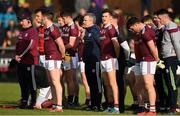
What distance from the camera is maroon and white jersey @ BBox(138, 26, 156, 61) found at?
614 inches

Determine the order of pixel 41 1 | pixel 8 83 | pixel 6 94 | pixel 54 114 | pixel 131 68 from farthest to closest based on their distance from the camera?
pixel 41 1 → pixel 8 83 → pixel 6 94 → pixel 131 68 → pixel 54 114

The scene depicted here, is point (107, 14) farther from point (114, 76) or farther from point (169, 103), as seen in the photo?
point (169, 103)

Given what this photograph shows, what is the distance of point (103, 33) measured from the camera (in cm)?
1647

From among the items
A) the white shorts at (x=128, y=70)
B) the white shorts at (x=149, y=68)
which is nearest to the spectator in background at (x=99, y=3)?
the white shorts at (x=128, y=70)

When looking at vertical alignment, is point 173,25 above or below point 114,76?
above

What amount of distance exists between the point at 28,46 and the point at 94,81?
170 cm

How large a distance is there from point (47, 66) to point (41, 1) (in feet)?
49.9

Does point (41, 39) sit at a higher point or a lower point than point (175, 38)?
higher

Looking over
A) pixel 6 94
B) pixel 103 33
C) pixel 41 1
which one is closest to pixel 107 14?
pixel 103 33

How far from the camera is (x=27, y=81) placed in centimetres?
1742

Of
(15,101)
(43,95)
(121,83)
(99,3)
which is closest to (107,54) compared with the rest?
(121,83)

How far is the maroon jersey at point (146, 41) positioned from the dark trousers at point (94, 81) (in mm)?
1621

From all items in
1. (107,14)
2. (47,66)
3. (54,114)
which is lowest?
(54,114)

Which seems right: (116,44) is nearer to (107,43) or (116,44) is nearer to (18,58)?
(107,43)
